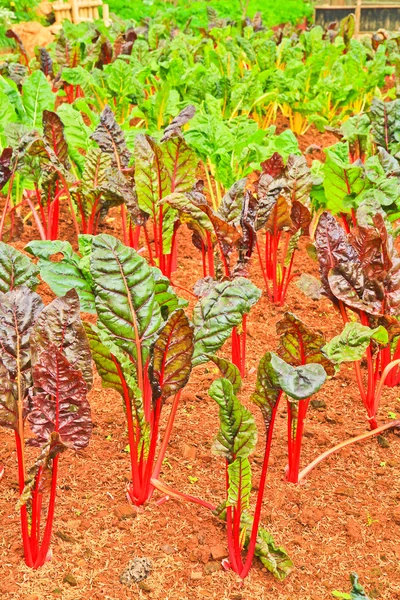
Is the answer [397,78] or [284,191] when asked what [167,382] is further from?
[397,78]

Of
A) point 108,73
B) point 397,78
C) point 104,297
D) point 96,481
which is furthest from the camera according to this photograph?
point 397,78

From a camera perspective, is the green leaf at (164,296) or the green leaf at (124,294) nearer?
the green leaf at (124,294)

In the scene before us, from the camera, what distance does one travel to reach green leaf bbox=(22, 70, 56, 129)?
13.8 ft

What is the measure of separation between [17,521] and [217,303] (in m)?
0.84

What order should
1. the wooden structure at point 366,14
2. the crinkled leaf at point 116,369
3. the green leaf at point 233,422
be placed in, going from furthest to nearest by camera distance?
the wooden structure at point 366,14, the crinkled leaf at point 116,369, the green leaf at point 233,422

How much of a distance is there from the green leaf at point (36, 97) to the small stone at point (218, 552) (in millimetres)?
2995

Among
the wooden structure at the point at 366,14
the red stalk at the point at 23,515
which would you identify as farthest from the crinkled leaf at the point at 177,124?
the wooden structure at the point at 366,14

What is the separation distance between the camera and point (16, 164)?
3.25 meters

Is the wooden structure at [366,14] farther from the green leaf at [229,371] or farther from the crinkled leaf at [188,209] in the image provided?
the green leaf at [229,371]

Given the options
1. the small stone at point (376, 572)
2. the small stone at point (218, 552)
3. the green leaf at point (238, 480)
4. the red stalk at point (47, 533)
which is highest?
the green leaf at point (238, 480)

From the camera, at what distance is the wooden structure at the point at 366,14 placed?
1558 centimetres

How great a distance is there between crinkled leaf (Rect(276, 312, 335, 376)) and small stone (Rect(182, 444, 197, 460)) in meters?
0.53

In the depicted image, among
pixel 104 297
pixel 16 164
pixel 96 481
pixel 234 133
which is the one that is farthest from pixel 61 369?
pixel 234 133

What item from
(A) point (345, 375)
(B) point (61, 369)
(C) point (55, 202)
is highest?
(B) point (61, 369)
